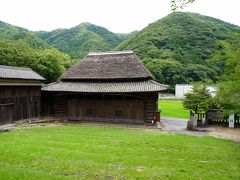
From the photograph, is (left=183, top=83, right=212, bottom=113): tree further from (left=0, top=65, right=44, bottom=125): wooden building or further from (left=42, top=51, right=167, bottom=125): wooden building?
(left=0, top=65, right=44, bottom=125): wooden building

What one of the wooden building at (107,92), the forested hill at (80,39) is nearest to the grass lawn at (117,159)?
the wooden building at (107,92)

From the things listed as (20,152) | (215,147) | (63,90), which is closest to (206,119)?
(215,147)

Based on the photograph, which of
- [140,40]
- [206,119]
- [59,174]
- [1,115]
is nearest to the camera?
[59,174]

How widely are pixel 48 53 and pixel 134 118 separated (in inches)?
840

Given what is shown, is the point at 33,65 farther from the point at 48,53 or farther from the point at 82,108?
the point at 82,108

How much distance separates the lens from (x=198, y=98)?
22.4 meters

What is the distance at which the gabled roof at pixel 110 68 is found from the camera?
2358 cm

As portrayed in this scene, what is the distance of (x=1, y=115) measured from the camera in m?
19.4

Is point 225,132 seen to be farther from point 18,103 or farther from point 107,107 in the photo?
point 18,103

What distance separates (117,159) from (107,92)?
38.6 ft

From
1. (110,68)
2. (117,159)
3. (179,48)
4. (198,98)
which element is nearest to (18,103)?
(110,68)

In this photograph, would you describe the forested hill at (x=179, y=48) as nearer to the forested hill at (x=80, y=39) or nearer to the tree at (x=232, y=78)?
the forested hill at (x=80, y=39)

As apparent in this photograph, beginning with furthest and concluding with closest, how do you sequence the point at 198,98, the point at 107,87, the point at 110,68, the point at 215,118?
1. the point at 110,68
2. the point at 107,87
3. the point at 198,98
4. the point at 215,118

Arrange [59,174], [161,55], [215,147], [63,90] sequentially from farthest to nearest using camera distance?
[161,55]
[63,90]
[215,147]
[59,174]
